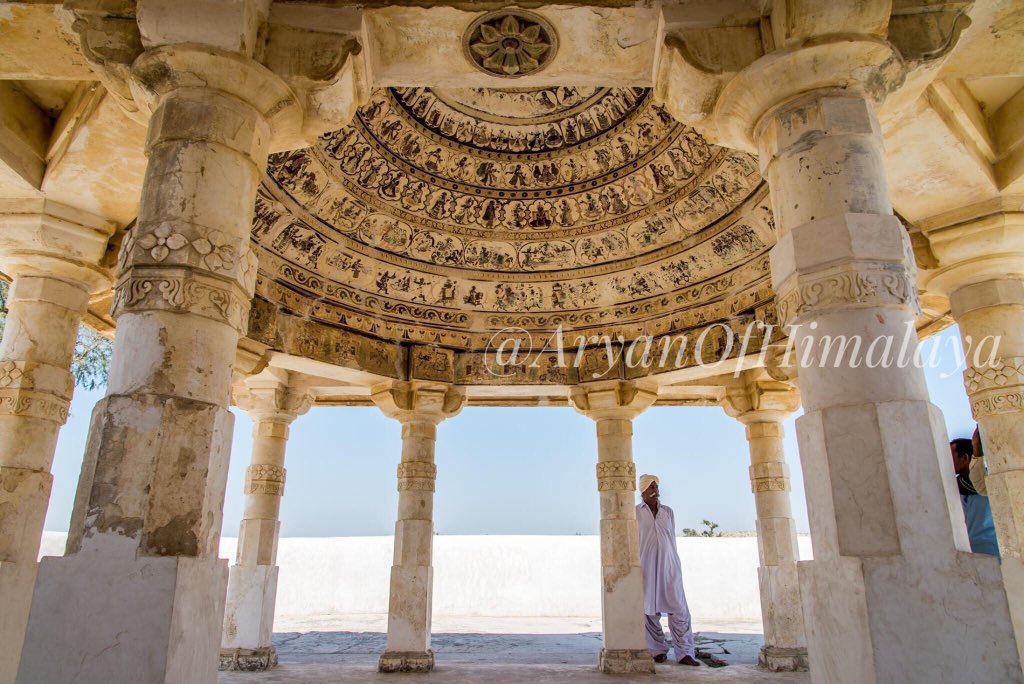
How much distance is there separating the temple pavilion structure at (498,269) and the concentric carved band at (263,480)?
0.10 ft

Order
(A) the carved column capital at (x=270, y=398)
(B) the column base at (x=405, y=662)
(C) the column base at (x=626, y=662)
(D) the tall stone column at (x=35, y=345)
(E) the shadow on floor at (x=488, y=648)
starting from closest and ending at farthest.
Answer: (D) the tall stone column at (x=35, y=345) < (C) the column base at (x=626, y=662) < (B) the column base at (x=405, y=662) < (E) the shadow on floor at (x=488, y=648) < (A) the carved column capital at (x=270, y=398)

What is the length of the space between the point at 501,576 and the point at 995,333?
14.1 metres

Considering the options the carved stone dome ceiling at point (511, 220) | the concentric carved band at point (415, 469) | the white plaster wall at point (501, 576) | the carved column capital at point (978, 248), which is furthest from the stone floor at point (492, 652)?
the carved column capital at point (978, 248)

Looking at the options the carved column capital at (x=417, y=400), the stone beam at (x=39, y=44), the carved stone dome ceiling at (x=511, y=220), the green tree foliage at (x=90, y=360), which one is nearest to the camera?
the stone beam at (x=39, y=44)

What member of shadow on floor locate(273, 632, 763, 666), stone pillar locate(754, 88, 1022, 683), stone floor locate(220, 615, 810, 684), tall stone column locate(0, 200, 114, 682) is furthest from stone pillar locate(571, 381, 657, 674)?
tall stone column locate(0, 200, 114, 682)

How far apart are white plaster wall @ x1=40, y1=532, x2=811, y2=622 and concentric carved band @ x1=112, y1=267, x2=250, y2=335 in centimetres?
1544

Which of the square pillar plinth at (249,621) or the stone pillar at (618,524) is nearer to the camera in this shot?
the stone pillar at (618,524)

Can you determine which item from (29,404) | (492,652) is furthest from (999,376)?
(29,404)

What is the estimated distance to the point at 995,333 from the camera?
5703 mm

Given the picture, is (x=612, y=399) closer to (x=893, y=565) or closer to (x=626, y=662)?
(x=626, y=662)

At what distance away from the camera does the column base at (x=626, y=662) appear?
24.1 ft

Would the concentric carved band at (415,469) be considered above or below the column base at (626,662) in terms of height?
above

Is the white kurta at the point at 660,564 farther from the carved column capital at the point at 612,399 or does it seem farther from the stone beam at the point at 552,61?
the stone beam at the point at 552,61

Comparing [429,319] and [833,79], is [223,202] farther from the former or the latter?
[429,319]
